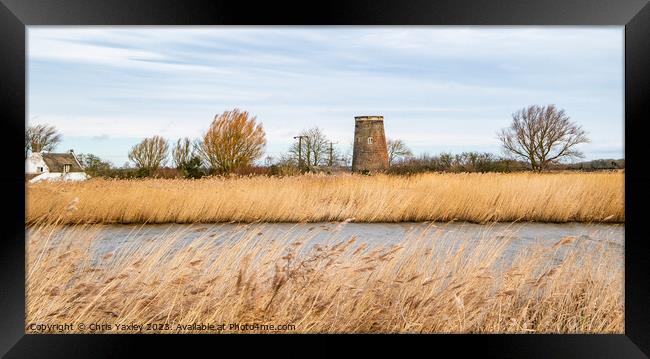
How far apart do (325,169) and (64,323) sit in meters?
7.57

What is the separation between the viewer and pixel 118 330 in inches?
107

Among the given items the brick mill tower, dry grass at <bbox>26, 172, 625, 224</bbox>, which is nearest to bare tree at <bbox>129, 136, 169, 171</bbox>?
dry grass at <bbox>26, 172, 625, 224</bbox>

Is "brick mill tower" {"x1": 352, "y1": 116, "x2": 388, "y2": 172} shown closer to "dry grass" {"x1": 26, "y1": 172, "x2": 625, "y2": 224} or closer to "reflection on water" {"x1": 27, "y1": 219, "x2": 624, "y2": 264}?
"dry grass" {"x1": 26, "y1": 172, "x2": 625, "y2": 224}

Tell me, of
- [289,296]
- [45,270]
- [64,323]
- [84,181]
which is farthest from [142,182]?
[289,296]

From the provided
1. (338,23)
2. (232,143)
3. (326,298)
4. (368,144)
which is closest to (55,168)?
(232,143)

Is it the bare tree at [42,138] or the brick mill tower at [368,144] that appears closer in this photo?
the bare tree at [42,138]

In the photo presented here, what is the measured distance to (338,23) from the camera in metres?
2.33

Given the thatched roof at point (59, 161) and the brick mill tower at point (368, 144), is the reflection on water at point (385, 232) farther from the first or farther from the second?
the brick mill tower at point (368, 144)

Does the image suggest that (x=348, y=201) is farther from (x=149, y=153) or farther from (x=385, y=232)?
(x=149, y=153)

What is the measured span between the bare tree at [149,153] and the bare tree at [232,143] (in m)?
1.05

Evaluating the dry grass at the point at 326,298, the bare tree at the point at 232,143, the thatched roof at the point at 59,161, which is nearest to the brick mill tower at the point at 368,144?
the bare tree at the point at 232,143

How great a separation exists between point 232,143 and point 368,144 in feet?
27.5

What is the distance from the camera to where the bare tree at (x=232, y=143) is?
8422mm

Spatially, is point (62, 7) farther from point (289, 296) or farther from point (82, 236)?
point (82, 236)
